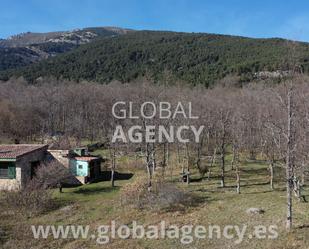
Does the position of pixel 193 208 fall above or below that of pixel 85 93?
below

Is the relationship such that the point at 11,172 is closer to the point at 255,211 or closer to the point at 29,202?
the point at 29,202

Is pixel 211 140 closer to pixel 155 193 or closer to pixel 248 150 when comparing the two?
pixel 248 150

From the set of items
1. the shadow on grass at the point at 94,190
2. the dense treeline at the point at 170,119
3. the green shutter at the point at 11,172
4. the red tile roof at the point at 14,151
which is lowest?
the shadow on grass at the point at 94,190

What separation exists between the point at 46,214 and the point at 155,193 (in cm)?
681

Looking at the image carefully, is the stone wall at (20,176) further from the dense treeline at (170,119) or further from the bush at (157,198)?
the bush at (157,198)

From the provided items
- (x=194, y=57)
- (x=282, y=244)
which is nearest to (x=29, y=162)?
(x=282, y=244)

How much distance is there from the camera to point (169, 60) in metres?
127

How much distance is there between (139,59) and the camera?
13150 centimetres

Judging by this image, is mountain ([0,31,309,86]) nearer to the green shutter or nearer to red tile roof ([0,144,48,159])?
red tile roof ([0,144,48,159])

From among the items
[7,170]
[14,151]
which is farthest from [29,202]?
[14,151]

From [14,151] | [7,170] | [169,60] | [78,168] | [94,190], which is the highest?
[169,60]

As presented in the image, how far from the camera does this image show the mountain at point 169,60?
10723cm

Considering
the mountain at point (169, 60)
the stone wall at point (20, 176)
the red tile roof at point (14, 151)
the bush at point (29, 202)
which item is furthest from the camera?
the mountain at point (169, 60)

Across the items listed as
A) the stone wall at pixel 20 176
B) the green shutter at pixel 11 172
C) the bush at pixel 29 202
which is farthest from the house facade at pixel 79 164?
the bush at pixel 29 202
